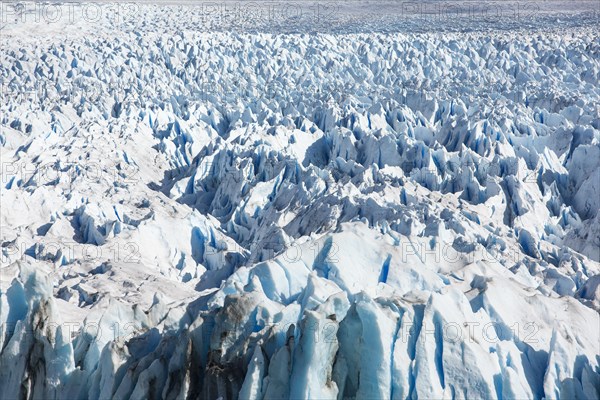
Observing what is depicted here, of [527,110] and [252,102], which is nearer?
[527,110]

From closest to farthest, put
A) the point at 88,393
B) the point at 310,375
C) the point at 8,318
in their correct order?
the point at 310,375
the point at 88,393
the point at 8,318

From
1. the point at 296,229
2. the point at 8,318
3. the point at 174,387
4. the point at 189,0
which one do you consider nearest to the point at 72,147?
the point at 296,229

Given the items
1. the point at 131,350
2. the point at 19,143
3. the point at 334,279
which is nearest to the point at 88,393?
the point at 131,350

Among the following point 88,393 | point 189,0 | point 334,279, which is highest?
point 334,279

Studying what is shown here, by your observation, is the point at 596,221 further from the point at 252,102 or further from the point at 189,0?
the point at 189,0

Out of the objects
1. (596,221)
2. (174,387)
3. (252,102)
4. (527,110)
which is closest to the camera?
(174,387)

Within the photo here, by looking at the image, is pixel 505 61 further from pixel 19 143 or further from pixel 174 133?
pixel 19 143

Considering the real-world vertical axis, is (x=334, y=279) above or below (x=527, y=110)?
above
